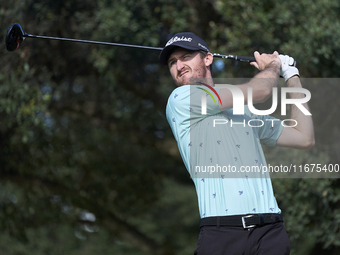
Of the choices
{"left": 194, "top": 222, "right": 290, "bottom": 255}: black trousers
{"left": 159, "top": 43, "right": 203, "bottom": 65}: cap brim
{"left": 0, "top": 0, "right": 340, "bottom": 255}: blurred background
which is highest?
{"left": 0, "top": 0, "right": 340, "bottom": 255}: blurred background

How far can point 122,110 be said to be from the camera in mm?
11297

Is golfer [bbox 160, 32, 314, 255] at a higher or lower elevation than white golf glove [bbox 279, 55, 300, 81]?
lower

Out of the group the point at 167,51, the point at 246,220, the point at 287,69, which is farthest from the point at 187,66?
the point at 246,220

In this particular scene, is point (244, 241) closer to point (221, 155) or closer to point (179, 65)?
point (221, 155)

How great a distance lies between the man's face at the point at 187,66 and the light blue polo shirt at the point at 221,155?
15 cm

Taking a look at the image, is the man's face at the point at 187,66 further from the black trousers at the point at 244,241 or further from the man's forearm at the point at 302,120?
the black trousers at the point at 244,241

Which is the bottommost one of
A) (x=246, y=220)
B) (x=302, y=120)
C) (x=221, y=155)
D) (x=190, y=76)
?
(x=246, y=220)

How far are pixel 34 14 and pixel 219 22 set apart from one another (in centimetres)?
316

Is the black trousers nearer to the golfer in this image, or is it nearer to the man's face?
the golfer

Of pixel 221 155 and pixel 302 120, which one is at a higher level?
pixel 302 120

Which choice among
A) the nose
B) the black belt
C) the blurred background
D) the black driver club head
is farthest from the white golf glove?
the blurred background

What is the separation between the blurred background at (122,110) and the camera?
726 cm

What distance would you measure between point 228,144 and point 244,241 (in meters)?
0.54

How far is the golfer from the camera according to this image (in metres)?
2.65
